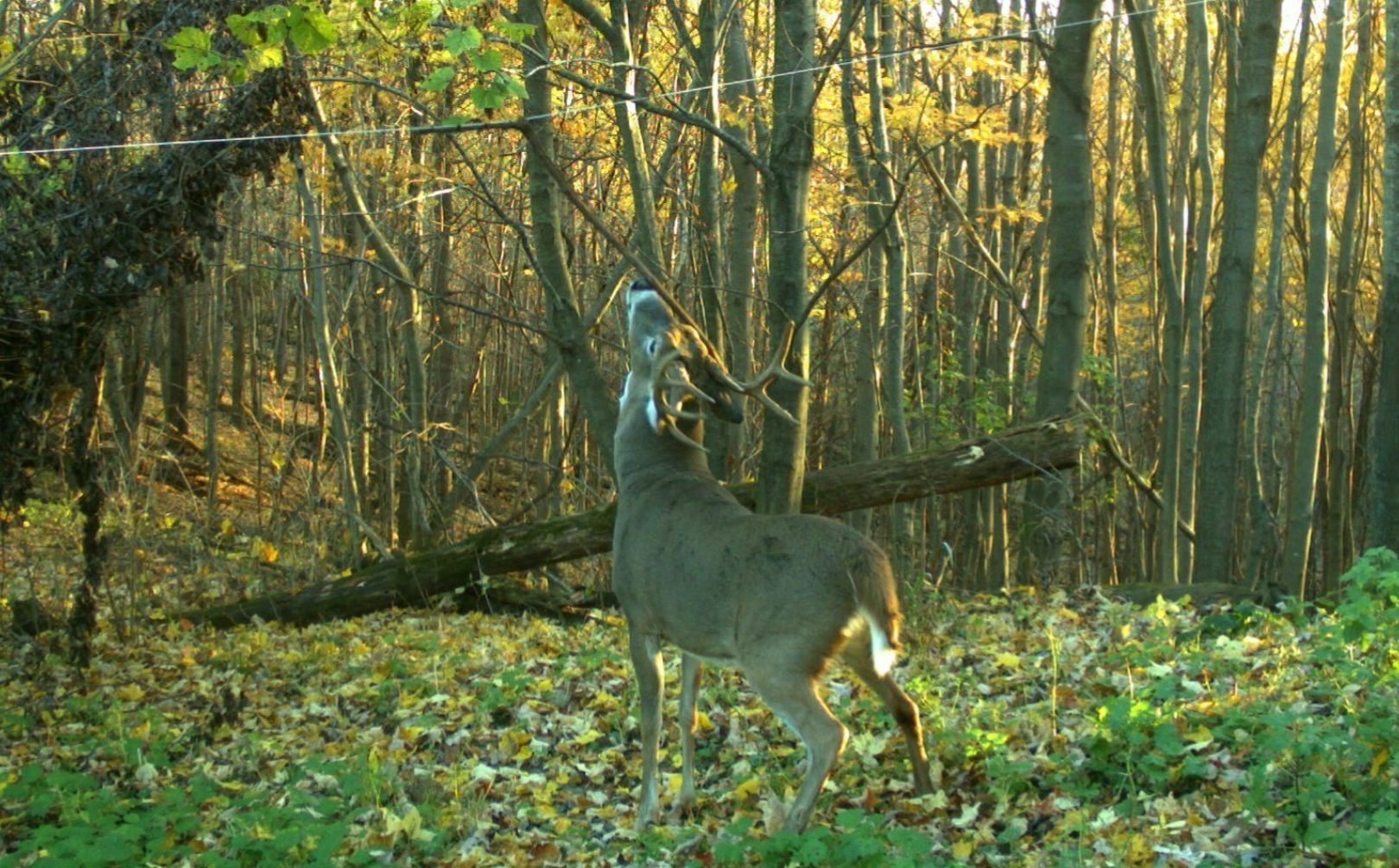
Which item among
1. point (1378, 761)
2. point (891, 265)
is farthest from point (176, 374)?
point (1378, 761)

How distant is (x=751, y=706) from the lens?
7.75 metres

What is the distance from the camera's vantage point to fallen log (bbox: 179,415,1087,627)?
9.49 metres

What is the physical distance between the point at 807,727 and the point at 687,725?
1.21m

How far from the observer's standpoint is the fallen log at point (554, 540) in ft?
31.1

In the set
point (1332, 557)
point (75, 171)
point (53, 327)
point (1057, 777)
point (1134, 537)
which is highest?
point (75, 171)

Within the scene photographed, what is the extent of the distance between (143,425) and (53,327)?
10517 mm

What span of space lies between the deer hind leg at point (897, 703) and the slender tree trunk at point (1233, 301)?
19.4ft

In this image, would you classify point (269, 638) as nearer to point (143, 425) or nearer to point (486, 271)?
point (143, 425)

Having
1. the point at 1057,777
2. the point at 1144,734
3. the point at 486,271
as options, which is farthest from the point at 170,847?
the point at 486,271

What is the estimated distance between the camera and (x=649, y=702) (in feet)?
21.4

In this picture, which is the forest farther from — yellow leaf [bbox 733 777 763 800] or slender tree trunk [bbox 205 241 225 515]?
slender tree trunk [bbox 205 241 225 515]

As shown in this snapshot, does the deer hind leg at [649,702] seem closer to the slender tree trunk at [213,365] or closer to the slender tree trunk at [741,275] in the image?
the slender tree trunk at [741,275]

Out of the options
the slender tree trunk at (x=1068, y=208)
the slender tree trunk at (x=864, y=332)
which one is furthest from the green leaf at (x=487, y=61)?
the slender tree trunk at (x=864, y=332)

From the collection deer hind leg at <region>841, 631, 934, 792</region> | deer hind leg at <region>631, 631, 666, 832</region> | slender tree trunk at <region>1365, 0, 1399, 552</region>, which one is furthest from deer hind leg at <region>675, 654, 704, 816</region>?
slender tree trunk at <region>1365, 0, 1399, 552</region>
